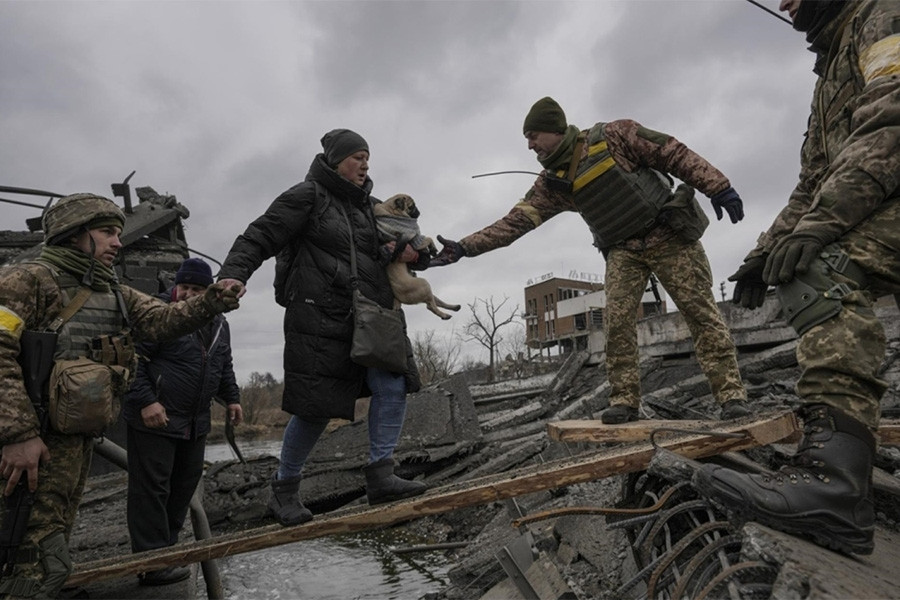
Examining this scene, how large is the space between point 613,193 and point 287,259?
2.17m

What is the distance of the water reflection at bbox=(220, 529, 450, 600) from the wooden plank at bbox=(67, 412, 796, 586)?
129 centimetres

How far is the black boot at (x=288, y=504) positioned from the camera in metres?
3.02

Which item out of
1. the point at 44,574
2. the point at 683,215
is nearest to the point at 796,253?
the point at 683,215

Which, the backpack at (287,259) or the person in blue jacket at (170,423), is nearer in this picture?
the backpack at (287,259)

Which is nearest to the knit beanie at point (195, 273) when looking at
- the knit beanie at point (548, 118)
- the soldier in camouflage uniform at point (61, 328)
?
the soldier in camouflage uniform at point (61, 328)

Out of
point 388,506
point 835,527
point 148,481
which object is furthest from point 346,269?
point 835,527

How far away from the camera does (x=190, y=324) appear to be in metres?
3.23

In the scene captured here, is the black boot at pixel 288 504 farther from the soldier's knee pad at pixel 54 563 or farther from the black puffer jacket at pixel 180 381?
the black puffer jacket at pixel 180 381

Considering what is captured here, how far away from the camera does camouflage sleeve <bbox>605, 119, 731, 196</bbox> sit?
139 inches

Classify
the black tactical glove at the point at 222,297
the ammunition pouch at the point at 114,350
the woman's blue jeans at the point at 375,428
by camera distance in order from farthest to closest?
the woman's blue jeans at the point at 375,428 → the black tactical glove at the point at 222,297 → the ammunition pouch at the point at 114,350

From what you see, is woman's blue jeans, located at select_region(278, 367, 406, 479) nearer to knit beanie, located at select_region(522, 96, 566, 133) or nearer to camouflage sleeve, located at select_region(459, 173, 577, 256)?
camouflage sleeve, located at select_region(459, 173, 577, 256)

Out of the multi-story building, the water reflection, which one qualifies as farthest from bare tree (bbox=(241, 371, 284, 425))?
the water reflection

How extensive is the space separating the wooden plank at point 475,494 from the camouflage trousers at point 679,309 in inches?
36.4

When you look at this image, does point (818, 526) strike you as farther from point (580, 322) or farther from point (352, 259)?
point (580, 322)
